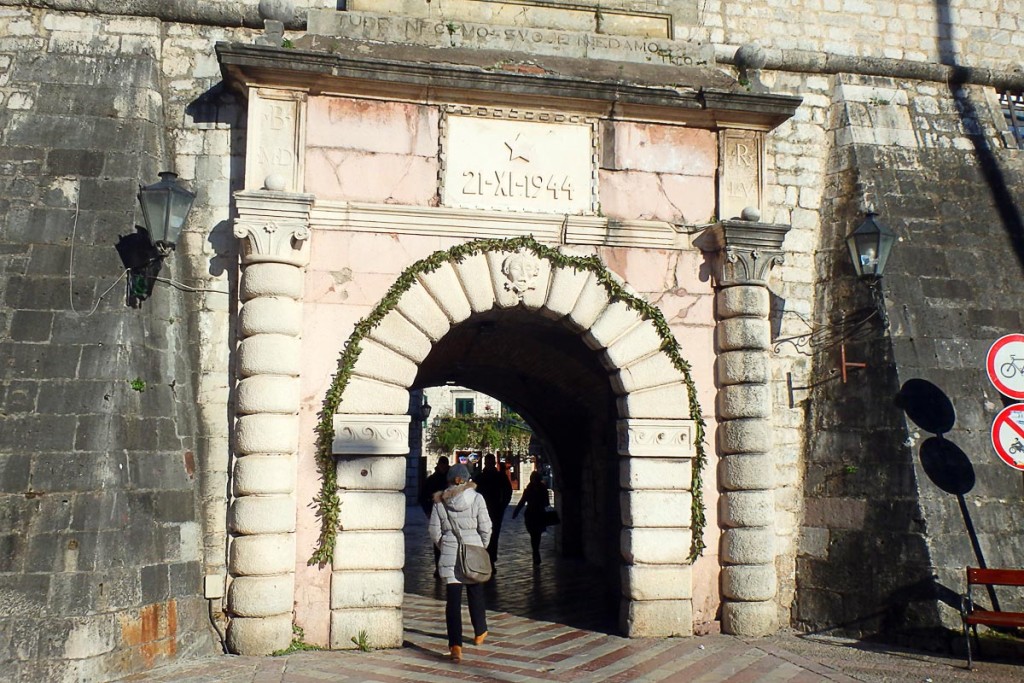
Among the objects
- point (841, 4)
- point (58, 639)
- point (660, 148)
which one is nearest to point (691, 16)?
point (660, 148)

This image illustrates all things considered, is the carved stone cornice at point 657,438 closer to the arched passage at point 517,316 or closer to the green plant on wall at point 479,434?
the arched passage at point 517,316

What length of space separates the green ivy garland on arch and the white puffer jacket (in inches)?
33.0

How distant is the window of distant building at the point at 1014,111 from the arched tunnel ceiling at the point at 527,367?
542 centimetres

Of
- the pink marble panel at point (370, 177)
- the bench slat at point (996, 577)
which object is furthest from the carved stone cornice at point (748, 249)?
the bench slat at point (996, 577)

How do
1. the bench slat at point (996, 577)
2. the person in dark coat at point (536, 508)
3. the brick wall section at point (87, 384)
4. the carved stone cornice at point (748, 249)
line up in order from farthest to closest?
the person in dark coat at point (536, 508) < the carved stone cornice at point (748, 249) < the bench slat at point (996, 577) < the brick wall section at point (87, 384)

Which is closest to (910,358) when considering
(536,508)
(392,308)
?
(392,308)

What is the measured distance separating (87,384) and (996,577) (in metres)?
6.86

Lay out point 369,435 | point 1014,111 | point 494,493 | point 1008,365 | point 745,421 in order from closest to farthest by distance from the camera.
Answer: point 1008,365
point 369,435
point 745,421
point 1014,111
point 494,493

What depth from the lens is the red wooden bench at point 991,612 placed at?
640 cm

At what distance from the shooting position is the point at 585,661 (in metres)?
6.66

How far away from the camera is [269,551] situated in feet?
22.4

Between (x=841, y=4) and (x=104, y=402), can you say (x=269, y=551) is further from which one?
(x=841, y=4)

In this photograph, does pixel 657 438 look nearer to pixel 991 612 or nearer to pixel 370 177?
pixel 991 612

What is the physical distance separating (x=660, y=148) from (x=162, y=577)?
18.1 feet
